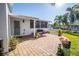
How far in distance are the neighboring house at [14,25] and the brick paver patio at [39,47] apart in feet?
0.65

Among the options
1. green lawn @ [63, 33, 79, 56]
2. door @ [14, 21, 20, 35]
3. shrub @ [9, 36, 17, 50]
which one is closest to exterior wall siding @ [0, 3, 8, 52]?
shrub @ [9, 36, 17, 50]

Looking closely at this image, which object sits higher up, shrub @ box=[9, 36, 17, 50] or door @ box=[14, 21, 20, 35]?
door @ box=[14, 21, 20, 35]

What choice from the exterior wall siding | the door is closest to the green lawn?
the door

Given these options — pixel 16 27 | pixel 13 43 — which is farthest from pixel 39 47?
pixel 16 27

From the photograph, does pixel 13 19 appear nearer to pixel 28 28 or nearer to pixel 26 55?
pixel 28 28

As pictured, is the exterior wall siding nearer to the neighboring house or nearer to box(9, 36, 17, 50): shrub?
the neighboring house

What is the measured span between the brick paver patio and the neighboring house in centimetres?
20

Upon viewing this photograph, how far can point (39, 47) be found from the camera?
424 centimetres

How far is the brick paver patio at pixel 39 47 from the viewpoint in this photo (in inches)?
164

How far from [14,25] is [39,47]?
29.2 inches

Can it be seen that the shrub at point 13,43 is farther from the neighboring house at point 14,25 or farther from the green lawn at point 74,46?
the green lawn at point 74,46

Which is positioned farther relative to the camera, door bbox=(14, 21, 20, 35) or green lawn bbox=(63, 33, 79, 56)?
door bbox=(14, 21, 20, 35)

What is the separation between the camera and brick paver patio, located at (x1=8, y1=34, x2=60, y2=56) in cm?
417

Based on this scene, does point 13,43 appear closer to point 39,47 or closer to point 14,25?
point 14,25
